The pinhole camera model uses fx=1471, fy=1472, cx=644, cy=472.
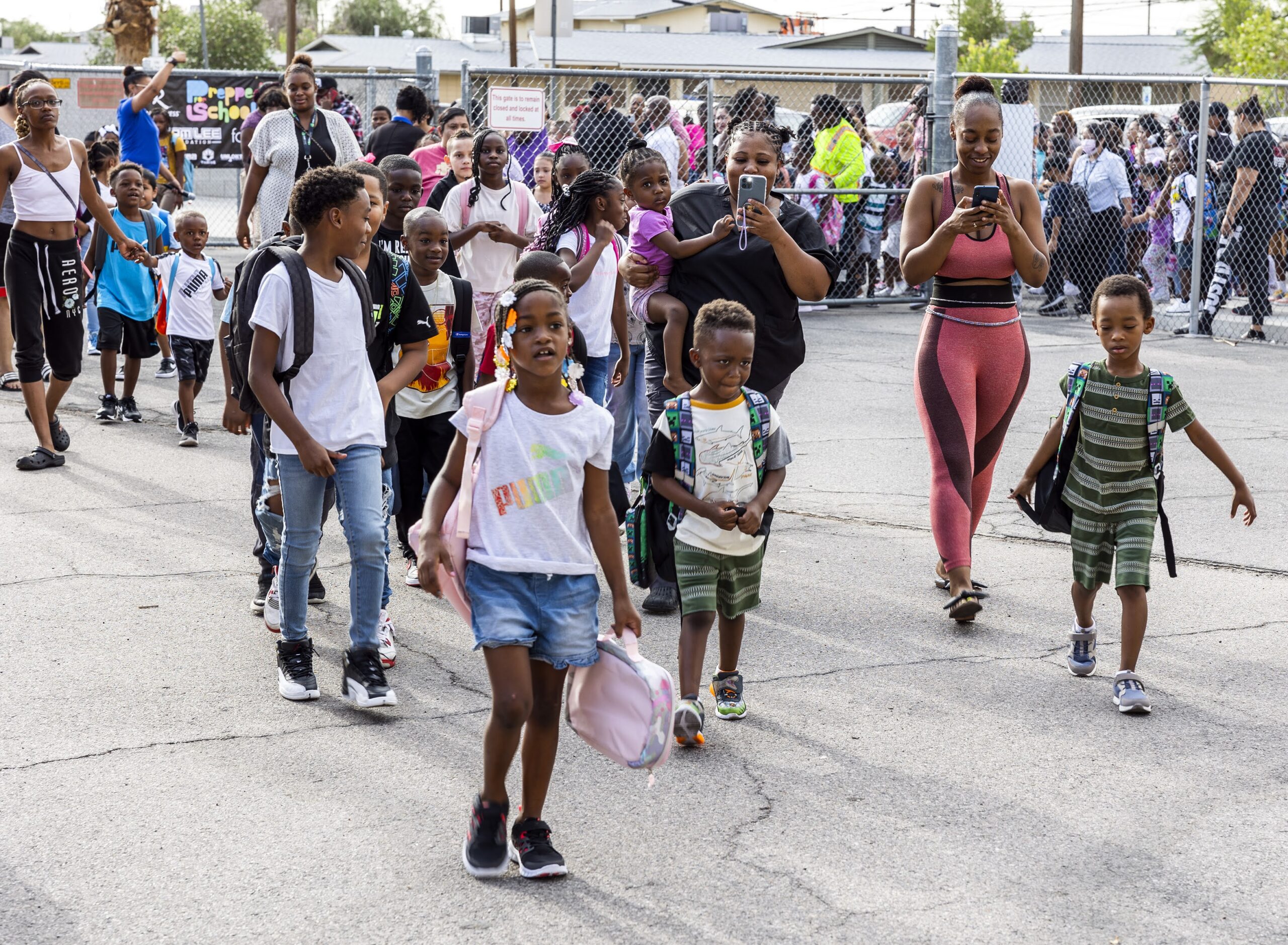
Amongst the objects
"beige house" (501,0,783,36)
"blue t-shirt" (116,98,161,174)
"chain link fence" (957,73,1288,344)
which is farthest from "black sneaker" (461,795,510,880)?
"beige house" (501,0,783,36)

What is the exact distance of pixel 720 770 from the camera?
439 centimetres

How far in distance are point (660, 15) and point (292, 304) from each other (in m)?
76.3

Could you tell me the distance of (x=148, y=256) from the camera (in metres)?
9.02

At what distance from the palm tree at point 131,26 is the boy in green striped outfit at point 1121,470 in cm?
2535

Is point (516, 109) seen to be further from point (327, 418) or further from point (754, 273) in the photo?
point (327, 418)

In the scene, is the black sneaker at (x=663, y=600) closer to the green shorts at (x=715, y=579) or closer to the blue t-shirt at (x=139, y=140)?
the green shorts at (x=715, y=579)

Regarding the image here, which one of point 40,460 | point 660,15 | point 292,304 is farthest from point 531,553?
point 660,15

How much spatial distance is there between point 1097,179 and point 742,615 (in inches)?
460

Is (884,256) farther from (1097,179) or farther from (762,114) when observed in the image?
(762,114)

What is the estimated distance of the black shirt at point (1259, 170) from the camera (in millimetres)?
13539

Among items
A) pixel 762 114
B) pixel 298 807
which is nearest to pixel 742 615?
pixel 298 807

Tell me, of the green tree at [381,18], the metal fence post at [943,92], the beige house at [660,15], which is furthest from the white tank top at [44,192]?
the green tree at [381,18]

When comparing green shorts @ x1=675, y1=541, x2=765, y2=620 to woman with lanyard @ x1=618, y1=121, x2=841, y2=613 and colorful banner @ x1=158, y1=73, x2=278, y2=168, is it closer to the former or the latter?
woman with lanyard @ x1=618, y1=121, x2=841, y2=613

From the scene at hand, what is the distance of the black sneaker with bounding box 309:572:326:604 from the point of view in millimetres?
6086
